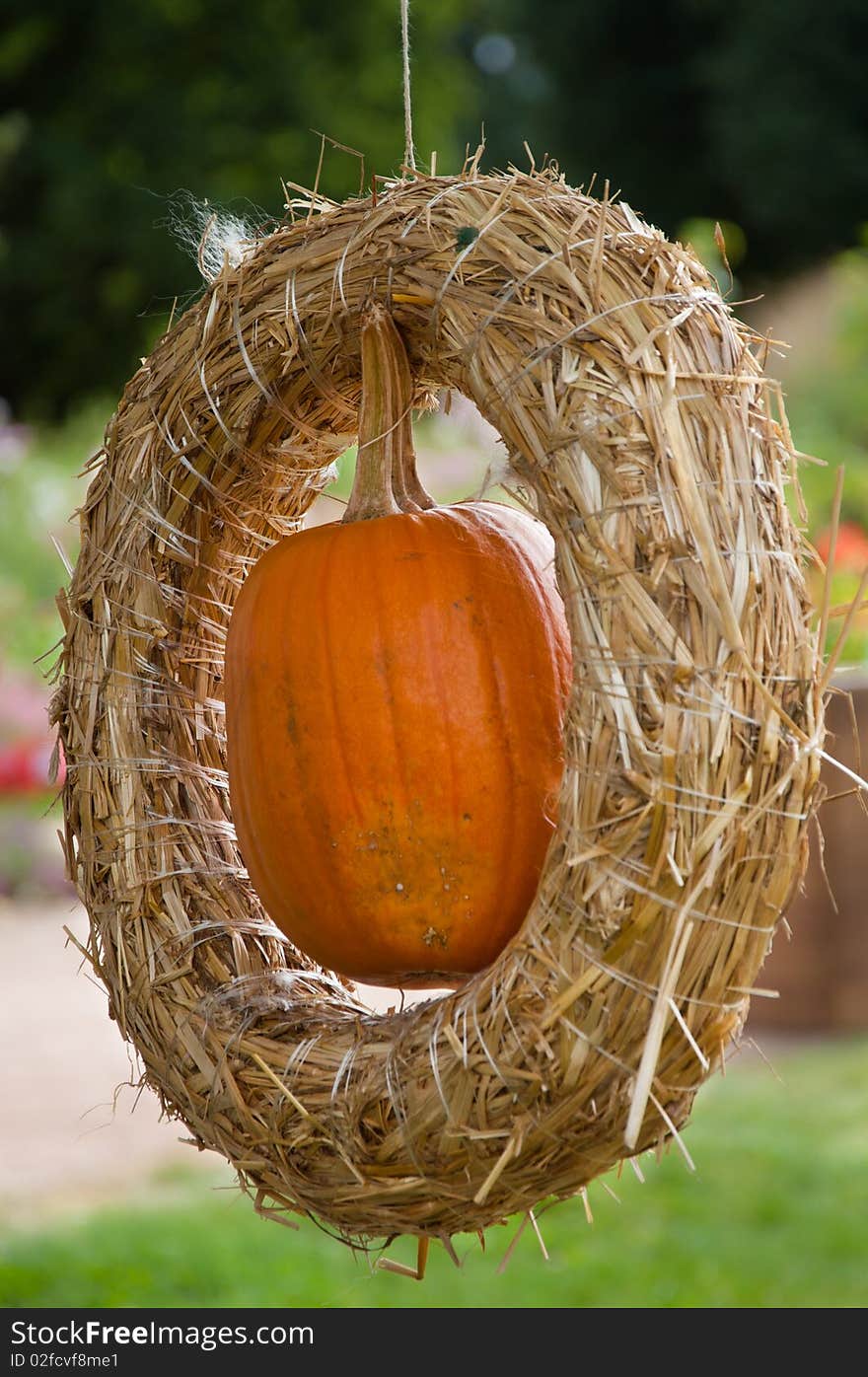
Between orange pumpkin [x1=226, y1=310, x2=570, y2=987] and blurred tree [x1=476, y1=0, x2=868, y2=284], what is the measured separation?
8.90 metres

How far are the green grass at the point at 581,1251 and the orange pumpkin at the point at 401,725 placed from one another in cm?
149

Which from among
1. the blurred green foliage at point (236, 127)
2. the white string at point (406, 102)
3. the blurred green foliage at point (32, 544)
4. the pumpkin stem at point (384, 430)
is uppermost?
the blurred green foliage at point (236, 127)

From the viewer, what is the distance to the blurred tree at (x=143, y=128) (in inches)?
405

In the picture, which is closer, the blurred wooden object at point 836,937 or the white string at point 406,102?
the white string at point 406,102

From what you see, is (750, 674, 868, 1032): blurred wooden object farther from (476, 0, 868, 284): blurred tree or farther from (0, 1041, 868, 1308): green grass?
(476, 0, 868, 284): blurred tree

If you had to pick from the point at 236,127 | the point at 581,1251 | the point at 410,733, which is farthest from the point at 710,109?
the point at 410,733

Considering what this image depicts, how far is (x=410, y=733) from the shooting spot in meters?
1.21

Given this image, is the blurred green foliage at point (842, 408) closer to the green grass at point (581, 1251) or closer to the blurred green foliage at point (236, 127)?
the blurred green foliage at point (236, 127)

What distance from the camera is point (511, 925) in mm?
1242

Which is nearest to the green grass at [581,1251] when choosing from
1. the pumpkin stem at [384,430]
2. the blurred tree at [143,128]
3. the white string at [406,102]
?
the pumpkin stem at [384,430]

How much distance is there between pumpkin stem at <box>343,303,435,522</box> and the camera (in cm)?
126

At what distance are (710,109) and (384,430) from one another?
11312 millimetres

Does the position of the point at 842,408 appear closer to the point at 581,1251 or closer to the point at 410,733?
the point at 581,1251

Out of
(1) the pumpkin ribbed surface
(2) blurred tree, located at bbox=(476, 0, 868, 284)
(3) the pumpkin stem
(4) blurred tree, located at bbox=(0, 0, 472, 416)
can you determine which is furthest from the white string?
(4) blurred tree, located at bbox=(0, 0, 472, 416)
